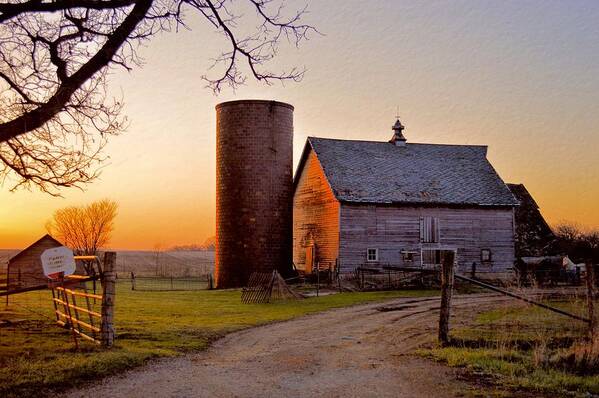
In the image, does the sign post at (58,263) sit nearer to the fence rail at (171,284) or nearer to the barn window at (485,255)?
the fence rail at (171,284)

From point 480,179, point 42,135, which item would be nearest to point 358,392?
point 42,135

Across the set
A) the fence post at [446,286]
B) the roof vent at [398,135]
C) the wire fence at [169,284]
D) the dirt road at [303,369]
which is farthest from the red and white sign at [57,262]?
the roof vent at [398,135]

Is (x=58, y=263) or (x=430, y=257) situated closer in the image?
(x=58, y=263)

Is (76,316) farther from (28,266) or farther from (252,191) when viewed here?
(28,266)

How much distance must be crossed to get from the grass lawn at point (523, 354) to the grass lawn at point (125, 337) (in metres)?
5.08

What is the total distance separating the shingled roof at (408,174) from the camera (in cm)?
3312

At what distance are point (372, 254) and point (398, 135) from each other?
927 cm

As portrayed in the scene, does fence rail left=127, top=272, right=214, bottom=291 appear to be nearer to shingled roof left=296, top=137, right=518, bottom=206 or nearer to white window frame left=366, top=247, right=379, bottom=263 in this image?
white window frame left=366, top=247, right=379, bottom=263

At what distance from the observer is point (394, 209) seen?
32938 mm

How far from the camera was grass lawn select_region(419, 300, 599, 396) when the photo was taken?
345 inches

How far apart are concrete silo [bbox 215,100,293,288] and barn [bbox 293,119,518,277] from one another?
71.8 inches

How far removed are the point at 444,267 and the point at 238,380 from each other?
466 centimetres

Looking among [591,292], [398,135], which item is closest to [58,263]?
[591,292]

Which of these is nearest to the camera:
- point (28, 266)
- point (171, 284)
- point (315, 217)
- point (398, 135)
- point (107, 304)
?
point (107, 304)
